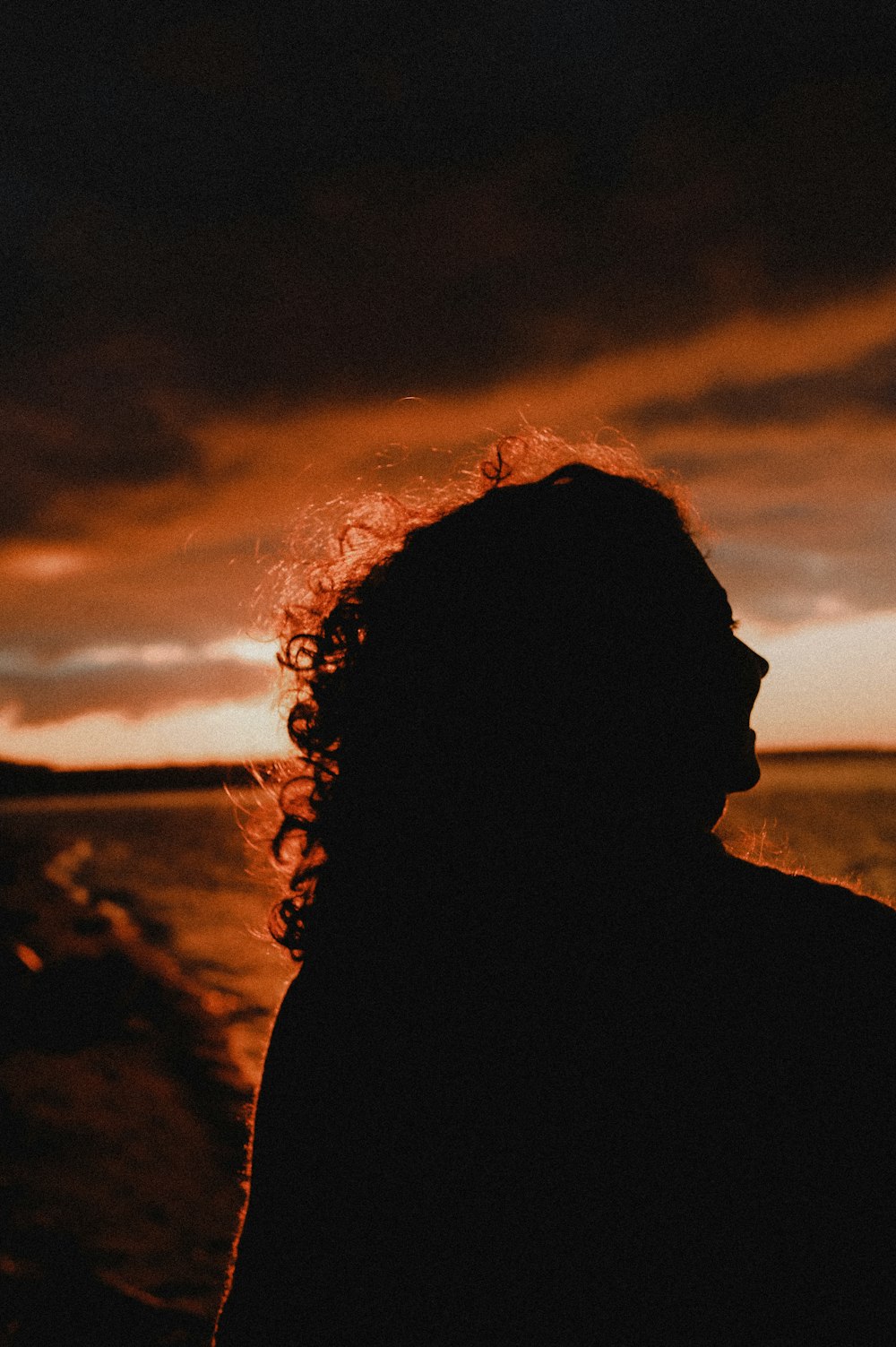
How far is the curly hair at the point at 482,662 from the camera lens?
1.58 meters

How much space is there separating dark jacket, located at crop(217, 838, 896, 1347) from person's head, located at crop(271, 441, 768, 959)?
0.21m

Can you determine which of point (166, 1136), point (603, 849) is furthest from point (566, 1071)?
point (166, 1136)

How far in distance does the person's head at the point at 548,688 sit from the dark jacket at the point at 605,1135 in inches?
8.3

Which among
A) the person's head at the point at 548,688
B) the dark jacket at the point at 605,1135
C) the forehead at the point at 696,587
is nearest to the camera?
the dark jacket at the point at 605,1135

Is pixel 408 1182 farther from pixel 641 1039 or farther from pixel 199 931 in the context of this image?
pixel 199 931

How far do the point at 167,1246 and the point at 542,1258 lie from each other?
256 inches

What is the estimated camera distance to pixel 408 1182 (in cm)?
131

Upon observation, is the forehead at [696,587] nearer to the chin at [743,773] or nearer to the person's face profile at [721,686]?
the person's face profile at [721,686]

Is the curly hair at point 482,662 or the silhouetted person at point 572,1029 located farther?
the curly hair at point 482,662

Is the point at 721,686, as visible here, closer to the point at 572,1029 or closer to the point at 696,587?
the point at 696,587

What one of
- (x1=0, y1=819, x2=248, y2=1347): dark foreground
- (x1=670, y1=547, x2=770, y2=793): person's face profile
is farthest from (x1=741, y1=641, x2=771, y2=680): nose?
(x1=0, y1=819, x2=248, y2=1347): dark foreground

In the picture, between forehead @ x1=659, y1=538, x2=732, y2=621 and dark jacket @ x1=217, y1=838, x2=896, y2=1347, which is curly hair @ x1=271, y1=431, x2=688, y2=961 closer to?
forehead @ x1=659, y1=538, x2=732, y2=621

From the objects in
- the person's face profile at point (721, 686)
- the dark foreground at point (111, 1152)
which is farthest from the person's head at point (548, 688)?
the dark foreground at point (111, 1152)

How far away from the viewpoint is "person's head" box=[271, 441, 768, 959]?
1.54 m
